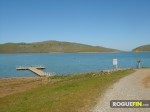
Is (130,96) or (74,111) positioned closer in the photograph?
(74,111)

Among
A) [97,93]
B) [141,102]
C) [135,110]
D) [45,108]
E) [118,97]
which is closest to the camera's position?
[135,110]

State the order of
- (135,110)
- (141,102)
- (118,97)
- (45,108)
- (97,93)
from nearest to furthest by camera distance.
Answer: (135,110), (45,108), (141,102), (118,97), (97,93)

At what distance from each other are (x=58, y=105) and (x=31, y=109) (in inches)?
74.9

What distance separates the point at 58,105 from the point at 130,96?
623 cm

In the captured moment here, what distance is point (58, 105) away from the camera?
16234 mm

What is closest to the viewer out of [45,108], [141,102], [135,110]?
[135,110]

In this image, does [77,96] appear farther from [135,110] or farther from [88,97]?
[135,110]

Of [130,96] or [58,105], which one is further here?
[130,96]

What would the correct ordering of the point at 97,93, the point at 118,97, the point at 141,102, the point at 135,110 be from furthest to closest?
the point at 97,93
the point at 118,97
the point at 141,102
the point at 135,110

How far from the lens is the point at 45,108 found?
51.0 feet

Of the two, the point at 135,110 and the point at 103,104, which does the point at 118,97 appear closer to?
the point at 103,104

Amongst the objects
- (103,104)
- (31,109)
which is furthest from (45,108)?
(103,104)

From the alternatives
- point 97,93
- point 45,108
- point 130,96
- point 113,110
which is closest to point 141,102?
point 130,96

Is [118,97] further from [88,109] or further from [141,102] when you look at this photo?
[88,109]
